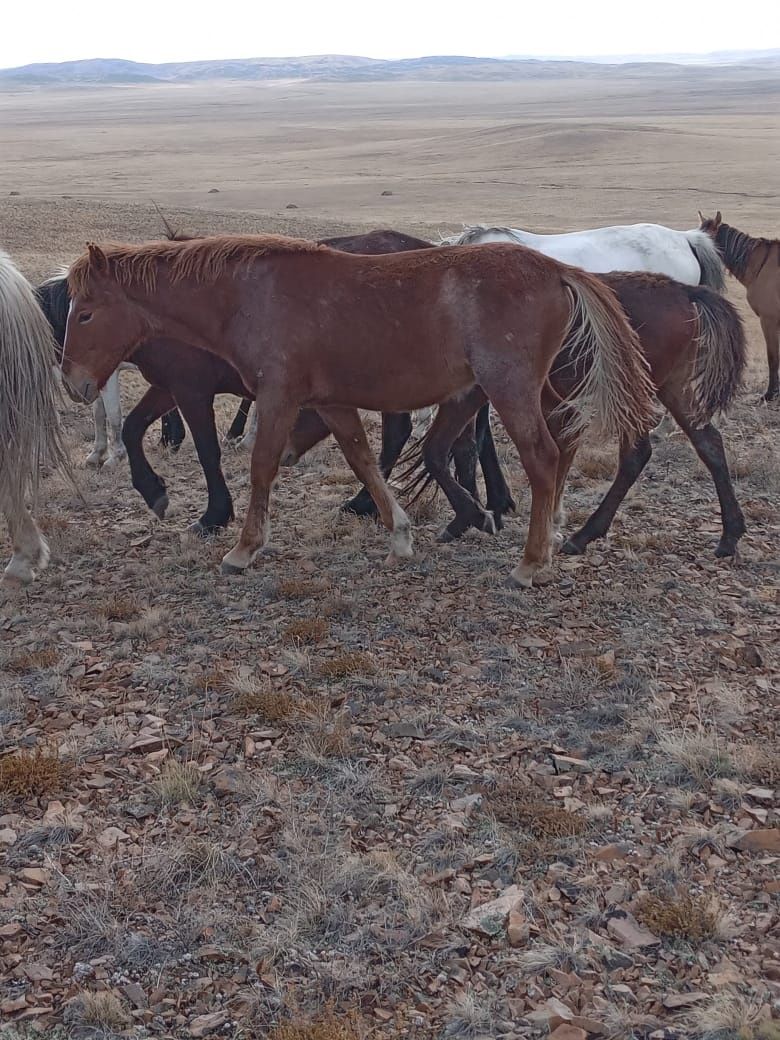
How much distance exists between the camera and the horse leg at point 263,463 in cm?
627

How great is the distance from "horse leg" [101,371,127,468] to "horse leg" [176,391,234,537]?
1.74 meters

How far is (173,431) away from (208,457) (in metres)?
1.88

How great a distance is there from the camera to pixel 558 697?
5.06 meters

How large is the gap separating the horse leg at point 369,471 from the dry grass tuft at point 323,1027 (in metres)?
3.86

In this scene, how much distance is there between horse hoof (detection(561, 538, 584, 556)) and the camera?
22.6 feet

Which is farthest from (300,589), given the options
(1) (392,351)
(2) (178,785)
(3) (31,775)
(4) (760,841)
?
(4) (760,841)

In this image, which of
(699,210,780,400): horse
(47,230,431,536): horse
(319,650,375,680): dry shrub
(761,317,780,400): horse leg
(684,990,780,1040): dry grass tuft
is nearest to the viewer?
(684,990,780,1040): dry grass tuft

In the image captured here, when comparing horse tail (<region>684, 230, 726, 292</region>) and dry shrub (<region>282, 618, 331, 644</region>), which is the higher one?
horse tail (<region>684, 230, 726, 292</region>)

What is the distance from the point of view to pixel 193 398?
7273 millimetres

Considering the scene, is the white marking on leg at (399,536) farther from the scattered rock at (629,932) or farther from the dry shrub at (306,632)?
the scattered rock at (629,932)

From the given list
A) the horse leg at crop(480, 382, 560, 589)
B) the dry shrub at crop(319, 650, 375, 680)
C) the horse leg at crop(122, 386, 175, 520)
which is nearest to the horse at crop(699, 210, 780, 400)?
the horse leg at crop(480, 382, 560, 589)

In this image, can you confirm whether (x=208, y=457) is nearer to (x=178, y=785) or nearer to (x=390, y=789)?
(x=178, y=785)

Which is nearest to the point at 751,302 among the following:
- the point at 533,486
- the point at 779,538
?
the point at 779,538

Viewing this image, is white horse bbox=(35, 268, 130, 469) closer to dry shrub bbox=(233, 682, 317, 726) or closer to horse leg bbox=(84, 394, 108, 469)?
horse leg bbox=(84, 394, 108, 469)
